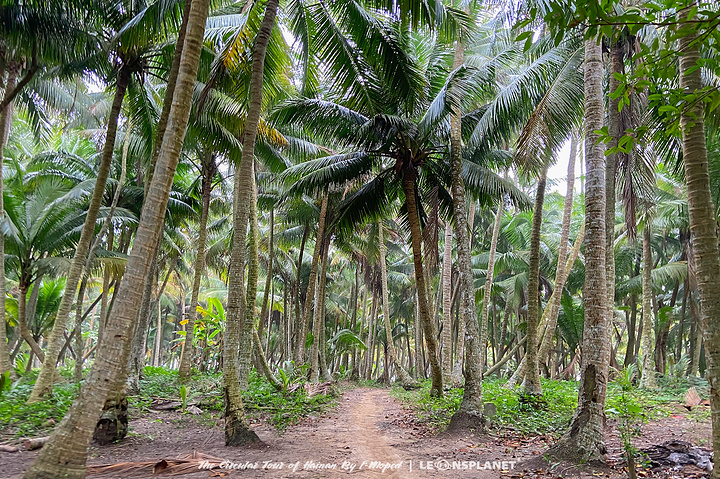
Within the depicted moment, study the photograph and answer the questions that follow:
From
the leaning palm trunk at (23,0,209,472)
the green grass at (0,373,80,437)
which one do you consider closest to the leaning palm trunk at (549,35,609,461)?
the leaning palm trunk at (23,0,209,472)

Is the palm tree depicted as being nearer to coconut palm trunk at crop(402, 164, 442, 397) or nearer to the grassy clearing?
the grassy clearing

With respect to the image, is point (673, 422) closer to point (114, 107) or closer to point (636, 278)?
point (114, 107)

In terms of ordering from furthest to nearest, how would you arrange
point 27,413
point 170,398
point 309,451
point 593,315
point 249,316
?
point 170,398 < point 249,316 < point 27,413 < point 309,451 < point 593,315

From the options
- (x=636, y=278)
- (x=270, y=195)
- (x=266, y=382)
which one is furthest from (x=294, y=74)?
(x=636, y=278)

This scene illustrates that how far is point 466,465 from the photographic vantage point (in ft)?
19.5

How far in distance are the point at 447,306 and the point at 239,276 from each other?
9.03m

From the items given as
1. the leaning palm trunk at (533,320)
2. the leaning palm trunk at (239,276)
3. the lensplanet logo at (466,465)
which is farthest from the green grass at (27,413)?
the leaning palm trunk at (533,320)

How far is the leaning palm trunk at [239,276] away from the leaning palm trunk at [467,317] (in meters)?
3.98

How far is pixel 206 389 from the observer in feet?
38.1

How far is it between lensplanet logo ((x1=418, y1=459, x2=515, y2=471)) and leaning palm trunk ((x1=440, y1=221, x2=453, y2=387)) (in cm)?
833

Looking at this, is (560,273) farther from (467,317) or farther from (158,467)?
(158,467)

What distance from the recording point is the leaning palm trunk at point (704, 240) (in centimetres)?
348

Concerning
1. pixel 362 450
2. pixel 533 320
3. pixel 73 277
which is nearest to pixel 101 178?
pixel 73 277

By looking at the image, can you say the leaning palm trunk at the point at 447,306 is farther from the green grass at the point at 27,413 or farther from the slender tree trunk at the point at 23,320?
the slender tree trunk at the point at 23,320
